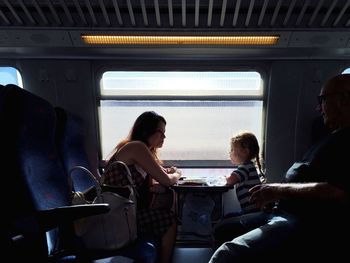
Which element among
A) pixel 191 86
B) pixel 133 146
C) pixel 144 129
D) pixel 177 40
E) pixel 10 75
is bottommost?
pixel 133 146

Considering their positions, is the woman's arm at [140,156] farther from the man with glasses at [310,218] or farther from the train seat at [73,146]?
the man with glasses at [310,218]

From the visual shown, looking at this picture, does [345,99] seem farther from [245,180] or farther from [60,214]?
[60,214]

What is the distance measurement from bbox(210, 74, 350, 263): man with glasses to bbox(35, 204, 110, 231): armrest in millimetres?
644

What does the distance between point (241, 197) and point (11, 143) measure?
6.49 feet

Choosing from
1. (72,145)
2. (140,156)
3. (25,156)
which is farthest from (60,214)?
(72,145)

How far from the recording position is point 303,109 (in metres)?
3.26

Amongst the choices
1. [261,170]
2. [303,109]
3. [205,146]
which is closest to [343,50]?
[303,109]

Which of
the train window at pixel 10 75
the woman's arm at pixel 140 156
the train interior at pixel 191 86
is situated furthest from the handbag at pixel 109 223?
the train window at pixel 10 75

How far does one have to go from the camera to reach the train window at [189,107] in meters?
3.29

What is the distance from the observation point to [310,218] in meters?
1.68

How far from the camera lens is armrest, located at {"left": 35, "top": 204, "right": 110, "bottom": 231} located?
156 centimetres

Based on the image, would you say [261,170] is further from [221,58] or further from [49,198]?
[49,198]

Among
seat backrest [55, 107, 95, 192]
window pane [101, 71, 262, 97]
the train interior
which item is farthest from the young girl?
seat backrest [55, 107, 95, 192]

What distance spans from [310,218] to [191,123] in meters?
1.82
